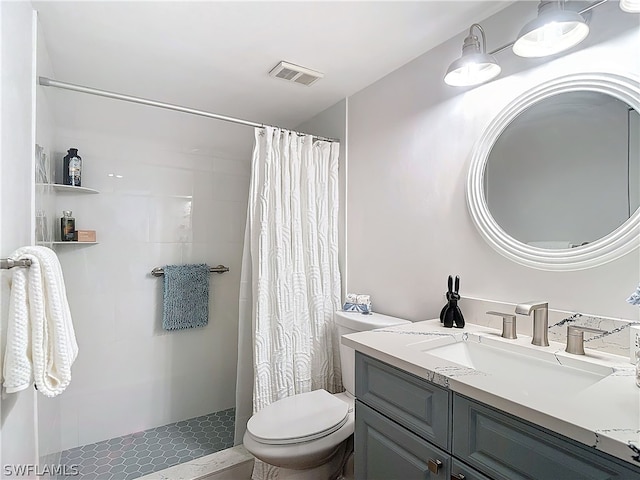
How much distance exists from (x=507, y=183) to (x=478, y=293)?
47 centimetres

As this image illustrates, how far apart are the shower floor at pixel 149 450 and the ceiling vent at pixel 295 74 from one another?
2.23 m

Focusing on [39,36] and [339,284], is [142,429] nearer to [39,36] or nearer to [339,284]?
[339,284]

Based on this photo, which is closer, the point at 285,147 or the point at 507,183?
the point at 507,183

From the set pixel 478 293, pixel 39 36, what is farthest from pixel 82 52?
pixel 478 293

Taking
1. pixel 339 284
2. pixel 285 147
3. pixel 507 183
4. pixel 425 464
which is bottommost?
pixel 425 464

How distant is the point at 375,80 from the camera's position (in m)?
2.06

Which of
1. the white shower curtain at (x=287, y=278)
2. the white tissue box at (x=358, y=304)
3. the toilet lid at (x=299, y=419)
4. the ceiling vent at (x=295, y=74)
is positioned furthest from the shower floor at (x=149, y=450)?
the ceiling vent at (x=295, y=74)

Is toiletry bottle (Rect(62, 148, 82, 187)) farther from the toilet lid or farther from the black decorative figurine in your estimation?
the black decorative figurine

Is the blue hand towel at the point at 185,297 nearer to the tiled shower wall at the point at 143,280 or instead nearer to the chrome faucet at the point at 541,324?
the tiled shower wall at the point at 143,280

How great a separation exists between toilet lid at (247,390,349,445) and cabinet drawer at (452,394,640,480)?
728 mm

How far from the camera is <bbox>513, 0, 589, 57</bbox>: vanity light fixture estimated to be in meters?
1.07

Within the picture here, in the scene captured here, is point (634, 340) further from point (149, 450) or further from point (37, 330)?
point (149, 450)

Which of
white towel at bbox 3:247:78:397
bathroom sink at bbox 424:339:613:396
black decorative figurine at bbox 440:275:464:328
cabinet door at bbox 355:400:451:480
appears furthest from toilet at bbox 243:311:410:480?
white towel at bbox 3:247:78:397

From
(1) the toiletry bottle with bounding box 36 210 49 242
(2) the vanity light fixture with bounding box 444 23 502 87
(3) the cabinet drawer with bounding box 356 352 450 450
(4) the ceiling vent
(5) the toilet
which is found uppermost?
(4) the ceiling vent
